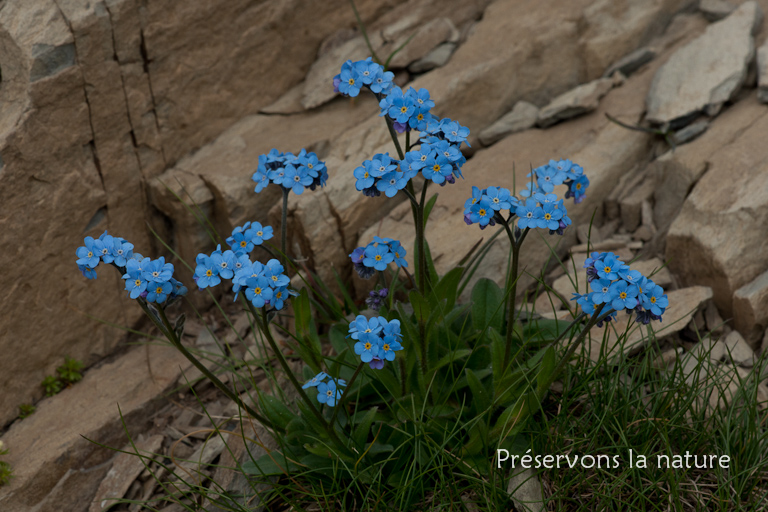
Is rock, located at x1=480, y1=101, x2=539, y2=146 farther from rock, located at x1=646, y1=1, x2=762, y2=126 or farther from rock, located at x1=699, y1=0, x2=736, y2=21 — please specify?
rock, located at x1=699, y1=0, x2=736, y2=21

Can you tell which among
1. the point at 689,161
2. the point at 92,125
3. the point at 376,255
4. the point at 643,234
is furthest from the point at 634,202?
the point at 92,125

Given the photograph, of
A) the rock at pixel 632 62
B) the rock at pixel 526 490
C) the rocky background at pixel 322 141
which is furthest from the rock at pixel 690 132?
the rock at pixel 526 490

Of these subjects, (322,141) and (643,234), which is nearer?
(643,234)

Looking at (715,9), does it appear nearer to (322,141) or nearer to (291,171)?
(322,141)

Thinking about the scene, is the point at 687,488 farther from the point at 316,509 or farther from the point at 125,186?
the point at 125,186

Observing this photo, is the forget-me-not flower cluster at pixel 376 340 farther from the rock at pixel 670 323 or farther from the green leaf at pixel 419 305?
the rock at pixel 670 323

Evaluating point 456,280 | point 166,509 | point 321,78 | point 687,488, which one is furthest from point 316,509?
point 321,78
